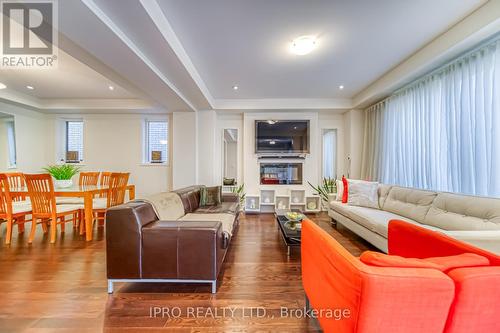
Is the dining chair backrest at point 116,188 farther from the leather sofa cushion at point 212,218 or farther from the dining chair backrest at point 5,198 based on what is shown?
the leather sofa cushion at point 212,218

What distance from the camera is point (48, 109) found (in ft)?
16.3

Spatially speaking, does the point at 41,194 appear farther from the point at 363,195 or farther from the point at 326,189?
the point at 326,189

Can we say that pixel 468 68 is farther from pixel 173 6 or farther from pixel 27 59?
pixel 27 59

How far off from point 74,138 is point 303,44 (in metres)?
6.16

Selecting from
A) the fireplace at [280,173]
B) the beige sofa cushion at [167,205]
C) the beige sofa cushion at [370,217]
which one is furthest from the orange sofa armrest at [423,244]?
the fireplace at [280,173]

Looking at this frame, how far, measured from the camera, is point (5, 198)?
2947 millimetres

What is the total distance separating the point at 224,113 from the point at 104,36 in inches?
133

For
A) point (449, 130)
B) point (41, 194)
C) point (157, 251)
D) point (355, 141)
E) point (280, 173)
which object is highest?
point (355, 141)

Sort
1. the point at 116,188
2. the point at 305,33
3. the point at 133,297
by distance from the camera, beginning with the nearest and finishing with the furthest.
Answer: the point at 133,297 → the point at 305,33 → the point at 116,188

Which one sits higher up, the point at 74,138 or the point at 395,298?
the point at 74,138

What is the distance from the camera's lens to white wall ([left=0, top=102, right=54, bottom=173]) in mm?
4773

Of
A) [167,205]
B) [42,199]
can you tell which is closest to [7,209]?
[42,199]

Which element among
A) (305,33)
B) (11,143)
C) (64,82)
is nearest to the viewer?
→ (305,33)

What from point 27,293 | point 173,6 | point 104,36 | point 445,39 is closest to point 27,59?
point 104,36
